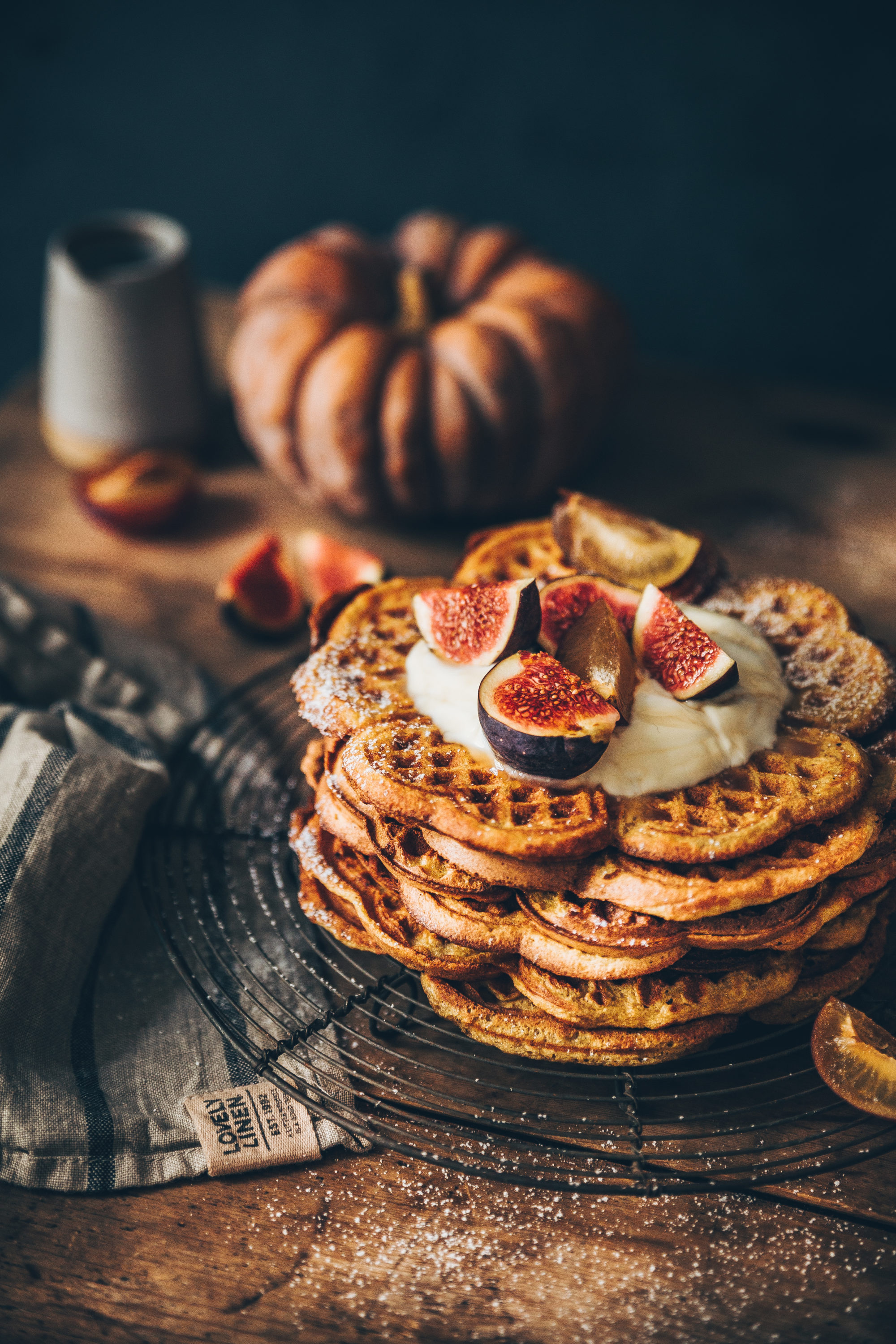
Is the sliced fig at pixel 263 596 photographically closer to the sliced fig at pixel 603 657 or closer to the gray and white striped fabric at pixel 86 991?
the gray and white striped fabric at pixel 86 991

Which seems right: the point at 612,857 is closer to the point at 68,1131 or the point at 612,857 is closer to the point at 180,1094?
the point at 180,1094

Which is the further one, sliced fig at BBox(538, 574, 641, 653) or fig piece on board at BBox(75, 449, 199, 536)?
fig piece on board at BBox(75, 449, 199, 536)

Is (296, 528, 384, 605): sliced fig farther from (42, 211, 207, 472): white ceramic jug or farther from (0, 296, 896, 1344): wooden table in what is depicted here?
(0, 296, 896, 1344): wooden table

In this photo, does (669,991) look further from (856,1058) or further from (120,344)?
(120,344)

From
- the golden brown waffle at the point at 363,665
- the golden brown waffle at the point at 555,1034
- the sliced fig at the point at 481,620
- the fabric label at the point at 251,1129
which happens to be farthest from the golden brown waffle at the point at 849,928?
the fabric label at the point at 251,1129

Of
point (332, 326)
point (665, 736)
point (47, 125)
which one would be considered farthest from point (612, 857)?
point (47, 125)

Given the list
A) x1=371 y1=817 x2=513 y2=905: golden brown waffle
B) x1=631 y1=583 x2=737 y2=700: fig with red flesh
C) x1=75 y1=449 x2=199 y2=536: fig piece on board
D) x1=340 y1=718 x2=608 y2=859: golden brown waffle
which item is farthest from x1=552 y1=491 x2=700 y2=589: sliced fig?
x1=75 y1=449 x2=199 y2=536: fig piece on board

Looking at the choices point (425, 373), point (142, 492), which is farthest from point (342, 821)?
point (142, 492)
